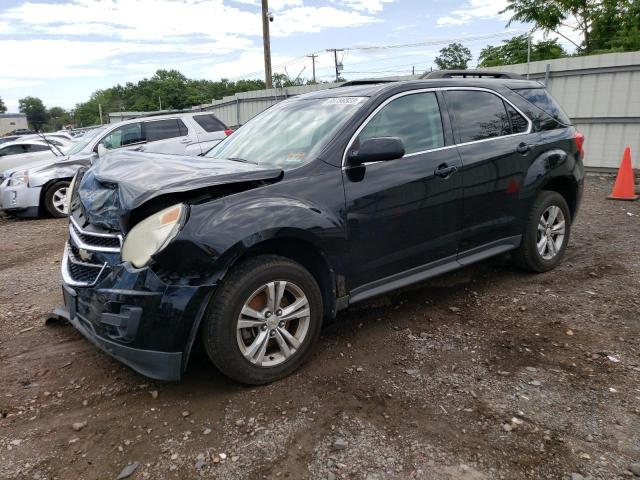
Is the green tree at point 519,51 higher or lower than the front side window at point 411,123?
higher

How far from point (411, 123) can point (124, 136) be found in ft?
25.4

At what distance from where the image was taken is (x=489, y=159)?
4.24m

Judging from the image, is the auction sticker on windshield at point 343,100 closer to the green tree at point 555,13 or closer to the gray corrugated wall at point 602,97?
the gray corrugated wall at point 602,97

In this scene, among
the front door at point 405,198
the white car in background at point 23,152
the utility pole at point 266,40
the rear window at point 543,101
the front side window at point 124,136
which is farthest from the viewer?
the utility pole at point 266,40

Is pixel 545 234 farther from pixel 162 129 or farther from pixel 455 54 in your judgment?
pixel 455 54

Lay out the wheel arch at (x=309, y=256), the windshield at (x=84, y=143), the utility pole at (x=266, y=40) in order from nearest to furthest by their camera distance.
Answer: the wheel arch at (x=309, y=256) < the windshield at (x=84, y=143) < the utility pole at (x=266, y=40)

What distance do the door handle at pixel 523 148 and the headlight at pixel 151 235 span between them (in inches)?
120

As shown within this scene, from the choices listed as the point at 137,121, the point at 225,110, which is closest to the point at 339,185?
the point at 137,121

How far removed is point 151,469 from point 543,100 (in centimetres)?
460

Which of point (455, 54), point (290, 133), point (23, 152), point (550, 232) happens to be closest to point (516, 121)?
point (550, 232)

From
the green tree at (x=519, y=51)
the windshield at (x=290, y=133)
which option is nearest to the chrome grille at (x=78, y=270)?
the windshield at (x=290, y=133)

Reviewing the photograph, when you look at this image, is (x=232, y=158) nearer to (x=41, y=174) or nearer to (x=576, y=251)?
(x=576, y=251)

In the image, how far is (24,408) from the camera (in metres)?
3.09

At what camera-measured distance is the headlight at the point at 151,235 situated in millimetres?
2756
